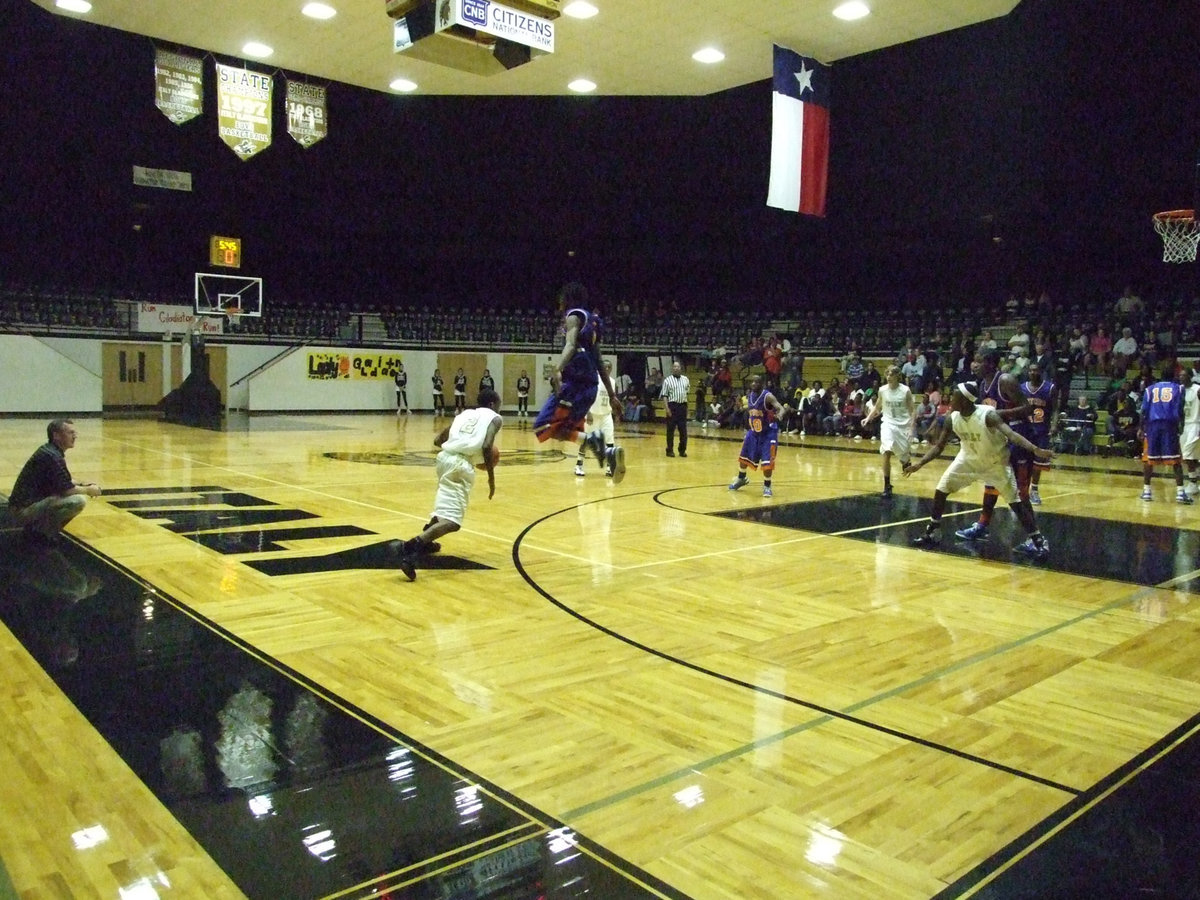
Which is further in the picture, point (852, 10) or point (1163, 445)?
point (852, 10)

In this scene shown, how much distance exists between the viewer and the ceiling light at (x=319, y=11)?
14.3 metres

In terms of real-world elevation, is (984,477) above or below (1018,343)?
below

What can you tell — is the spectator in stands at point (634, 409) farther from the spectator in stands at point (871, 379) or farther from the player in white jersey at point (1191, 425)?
the player in white jersey at point (1191, 425)

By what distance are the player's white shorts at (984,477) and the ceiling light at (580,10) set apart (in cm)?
951

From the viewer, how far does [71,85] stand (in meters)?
22.1

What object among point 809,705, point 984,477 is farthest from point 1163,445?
point 809,705

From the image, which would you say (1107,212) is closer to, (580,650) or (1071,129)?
(1071,129)

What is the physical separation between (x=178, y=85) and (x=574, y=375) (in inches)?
532

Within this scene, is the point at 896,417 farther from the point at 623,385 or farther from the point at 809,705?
the point at 623,385

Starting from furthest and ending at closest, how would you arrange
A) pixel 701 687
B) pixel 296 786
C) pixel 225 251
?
pixel 225 251
pixel 701 687
pixel 296 786

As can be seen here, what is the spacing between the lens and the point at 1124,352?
1797cm

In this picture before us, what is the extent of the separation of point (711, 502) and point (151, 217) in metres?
21.7

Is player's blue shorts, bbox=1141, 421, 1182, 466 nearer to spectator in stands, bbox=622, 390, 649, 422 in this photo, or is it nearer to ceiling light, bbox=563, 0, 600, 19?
ceiling light, bbox=563, 0, 600, 19

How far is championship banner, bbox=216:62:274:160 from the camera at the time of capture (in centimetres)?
1678
